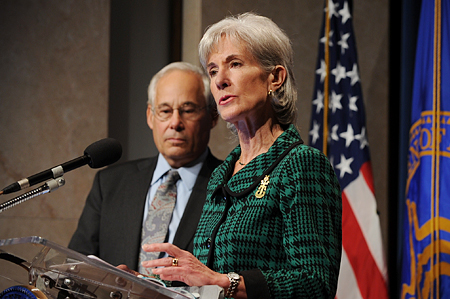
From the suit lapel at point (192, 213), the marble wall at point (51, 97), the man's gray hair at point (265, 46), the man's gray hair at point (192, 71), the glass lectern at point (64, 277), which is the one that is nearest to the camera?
the glass lectern at point (64, 277)

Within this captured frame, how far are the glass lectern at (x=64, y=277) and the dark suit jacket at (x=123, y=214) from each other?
1.20 m

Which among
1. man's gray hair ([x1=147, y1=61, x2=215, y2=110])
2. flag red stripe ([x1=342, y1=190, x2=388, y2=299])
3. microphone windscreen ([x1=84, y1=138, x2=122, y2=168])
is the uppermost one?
man's gray hair ([x1=147, y1=61, x2=215, y2=110])

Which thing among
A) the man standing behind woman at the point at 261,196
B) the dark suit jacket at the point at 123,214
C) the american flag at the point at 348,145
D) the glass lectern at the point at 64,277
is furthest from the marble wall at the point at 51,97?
the glass lectern at the point at 64,277

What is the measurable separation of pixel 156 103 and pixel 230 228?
4.41 ft

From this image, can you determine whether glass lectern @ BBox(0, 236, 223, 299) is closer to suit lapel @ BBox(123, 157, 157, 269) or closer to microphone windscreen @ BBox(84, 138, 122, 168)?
microphone windscreen @ BBox(84, 138, 122, 168)

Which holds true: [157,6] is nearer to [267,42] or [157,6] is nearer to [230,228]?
[267,42]

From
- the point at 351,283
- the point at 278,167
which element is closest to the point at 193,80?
the point at 278,167

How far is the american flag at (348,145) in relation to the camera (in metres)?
2.88

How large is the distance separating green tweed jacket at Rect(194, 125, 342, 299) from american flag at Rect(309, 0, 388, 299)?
61.9 inches

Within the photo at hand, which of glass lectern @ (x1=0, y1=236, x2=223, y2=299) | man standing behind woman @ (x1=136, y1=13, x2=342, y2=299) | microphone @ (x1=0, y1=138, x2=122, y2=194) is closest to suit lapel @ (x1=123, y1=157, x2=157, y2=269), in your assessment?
man standing behind woman @ (x1=136, y1=13, x2=342, y2=299)

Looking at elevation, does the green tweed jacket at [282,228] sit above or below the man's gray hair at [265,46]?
below

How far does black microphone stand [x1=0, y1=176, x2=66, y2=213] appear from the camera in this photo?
119 cm

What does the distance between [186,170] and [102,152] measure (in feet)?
3.55

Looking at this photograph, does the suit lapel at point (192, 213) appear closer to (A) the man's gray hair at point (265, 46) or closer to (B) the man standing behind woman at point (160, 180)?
(B) the man standing behind woman at point (160, 180)
